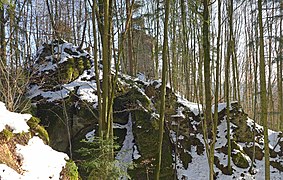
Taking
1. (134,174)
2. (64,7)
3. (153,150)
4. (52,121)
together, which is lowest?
(134,174)

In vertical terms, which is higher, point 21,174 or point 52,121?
point 21,174

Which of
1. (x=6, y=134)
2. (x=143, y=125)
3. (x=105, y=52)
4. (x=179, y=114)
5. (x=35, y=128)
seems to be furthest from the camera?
(x=179, y=114)

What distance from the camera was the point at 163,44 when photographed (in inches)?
232

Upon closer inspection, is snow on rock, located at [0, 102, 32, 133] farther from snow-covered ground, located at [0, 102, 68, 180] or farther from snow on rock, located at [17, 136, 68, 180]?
snow on rock, located at [17, 136, 68, 180]

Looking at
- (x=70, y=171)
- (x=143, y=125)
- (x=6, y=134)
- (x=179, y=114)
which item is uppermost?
(x=6, y=134)

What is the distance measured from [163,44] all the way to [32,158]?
11.7 feet

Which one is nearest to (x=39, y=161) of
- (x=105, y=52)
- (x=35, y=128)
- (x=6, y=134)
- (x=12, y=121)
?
(x=6, y=134)

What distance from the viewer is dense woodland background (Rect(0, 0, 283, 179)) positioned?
230 inches

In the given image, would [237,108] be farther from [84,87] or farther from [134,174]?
[84,87]

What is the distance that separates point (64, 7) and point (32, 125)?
14157mm

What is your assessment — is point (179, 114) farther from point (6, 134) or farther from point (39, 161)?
point (6, 134)

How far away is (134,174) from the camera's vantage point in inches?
341

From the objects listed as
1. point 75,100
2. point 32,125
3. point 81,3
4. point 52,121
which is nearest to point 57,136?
point 52,121

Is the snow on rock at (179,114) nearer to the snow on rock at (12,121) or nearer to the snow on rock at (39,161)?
the snow on rock at (39,161)
